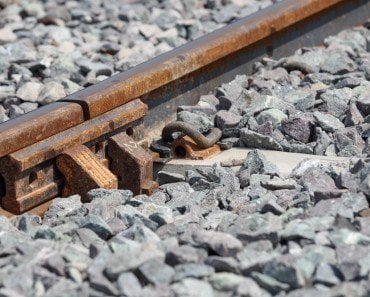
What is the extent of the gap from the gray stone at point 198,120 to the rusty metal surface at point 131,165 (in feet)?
1.57

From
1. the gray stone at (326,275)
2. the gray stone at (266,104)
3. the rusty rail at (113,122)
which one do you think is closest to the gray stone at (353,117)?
the gray stone at (266,104)

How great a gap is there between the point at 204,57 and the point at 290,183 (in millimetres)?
1585

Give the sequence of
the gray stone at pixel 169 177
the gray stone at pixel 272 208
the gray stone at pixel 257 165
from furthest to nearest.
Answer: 1. the gray stone at pixel 169 177
2. the gray stone at pixel 257 165
3. the gray stone at pixel 272 208

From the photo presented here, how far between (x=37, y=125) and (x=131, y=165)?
0.50 meters

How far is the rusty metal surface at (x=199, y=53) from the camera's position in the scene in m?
4.96

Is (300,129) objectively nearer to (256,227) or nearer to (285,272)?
(256,227)

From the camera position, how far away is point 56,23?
24.2 feet

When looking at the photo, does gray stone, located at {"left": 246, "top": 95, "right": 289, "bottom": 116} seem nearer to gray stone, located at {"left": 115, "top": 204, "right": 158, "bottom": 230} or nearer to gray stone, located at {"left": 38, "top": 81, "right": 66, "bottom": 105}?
gray stone, located at {"left": 38, "top": 81, "right": 66, "bottom": 105}

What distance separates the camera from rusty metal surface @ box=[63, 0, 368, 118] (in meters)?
4.96

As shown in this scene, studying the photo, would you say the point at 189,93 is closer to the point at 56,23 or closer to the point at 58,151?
the point at 58,151

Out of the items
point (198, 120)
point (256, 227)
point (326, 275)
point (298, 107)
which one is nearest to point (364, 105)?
point (298, 107)

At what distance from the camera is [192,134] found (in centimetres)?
514

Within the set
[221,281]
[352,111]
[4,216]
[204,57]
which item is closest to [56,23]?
[204,57]

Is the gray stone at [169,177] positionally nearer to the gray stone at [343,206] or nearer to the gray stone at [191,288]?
the gray stone at [343,206]
